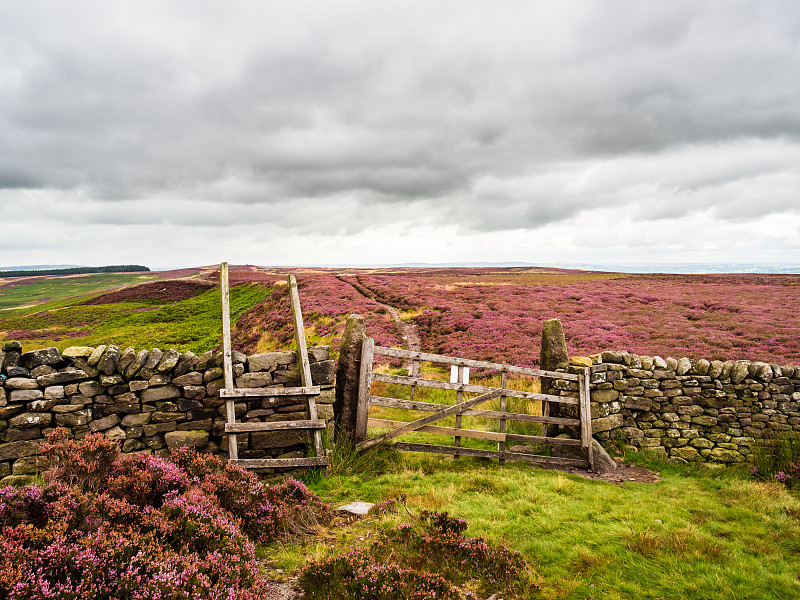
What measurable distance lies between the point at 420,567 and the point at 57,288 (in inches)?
5101

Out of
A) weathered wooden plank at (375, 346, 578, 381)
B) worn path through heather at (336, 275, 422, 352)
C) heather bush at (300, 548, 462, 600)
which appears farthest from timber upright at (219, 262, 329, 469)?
worn path through heather at (336, 275, 422, 352)

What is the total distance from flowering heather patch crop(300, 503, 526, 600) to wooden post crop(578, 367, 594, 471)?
4.90m

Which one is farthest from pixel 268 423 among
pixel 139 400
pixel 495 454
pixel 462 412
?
pixel 495 454

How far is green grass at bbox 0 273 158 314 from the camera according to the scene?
82562 millimetres

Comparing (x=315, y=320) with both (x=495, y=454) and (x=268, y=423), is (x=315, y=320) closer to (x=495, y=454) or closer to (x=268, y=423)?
(x=495, y=454)

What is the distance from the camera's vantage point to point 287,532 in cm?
519

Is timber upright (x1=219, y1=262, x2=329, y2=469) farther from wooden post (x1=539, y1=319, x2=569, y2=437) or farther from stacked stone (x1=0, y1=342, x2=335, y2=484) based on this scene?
wooden post (x1=539, y1=319, x2=569, y2=437)

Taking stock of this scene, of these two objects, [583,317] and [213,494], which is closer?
[213,494]

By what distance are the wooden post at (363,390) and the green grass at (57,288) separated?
9467 cm

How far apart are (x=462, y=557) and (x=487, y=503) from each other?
2.17 m

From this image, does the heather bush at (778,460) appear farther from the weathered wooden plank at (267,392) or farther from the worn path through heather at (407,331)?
the worn path through heather at (407,331)

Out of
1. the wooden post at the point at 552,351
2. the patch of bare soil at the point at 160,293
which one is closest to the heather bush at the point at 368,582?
the wooden post at the point at 552,351

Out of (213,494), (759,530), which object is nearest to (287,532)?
(213,494)

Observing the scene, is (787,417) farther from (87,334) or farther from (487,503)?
(87,334)
